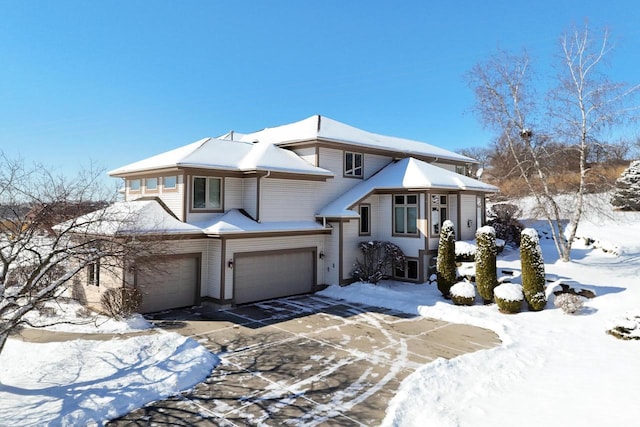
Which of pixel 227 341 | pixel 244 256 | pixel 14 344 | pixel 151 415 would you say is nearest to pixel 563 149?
pixel 244 256

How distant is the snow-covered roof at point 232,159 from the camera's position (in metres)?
14.5

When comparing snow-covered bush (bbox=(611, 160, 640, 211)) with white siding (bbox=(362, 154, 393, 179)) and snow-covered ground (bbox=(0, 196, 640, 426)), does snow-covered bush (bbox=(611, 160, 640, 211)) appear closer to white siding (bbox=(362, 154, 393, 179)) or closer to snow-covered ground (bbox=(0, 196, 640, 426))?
white siding (bbox=(362, 154, 393, 179))

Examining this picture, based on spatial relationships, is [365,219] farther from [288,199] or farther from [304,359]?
[304,359]

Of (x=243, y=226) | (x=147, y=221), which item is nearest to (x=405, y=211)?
(x=243, y=226)

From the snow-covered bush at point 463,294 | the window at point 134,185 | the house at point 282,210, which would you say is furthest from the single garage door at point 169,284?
the snow-covered bush at point 463,294

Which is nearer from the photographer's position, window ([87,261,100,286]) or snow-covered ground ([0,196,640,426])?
snow-covered ground ([0,196,640,426])

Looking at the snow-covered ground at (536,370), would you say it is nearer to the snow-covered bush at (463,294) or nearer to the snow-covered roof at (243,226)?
the snow-covered bush at (463,294)

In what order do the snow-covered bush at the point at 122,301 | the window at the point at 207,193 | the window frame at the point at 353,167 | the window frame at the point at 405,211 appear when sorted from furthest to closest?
1. the window frame at the point at 353,167
2. the window frame at the point at 405,211
3. the window at the point at 207,193
4. the snow-covered bush at the point at 122,301

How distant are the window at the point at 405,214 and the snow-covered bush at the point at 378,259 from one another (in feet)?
3.08

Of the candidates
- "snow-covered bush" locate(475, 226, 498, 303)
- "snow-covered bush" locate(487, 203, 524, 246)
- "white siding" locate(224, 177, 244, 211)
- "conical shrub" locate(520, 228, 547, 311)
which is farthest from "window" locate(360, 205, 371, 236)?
"snow-covered bush" locate(487, 203, 524, 246)

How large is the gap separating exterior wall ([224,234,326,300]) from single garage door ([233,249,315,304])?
0.22m

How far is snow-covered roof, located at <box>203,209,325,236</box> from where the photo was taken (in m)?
13.5

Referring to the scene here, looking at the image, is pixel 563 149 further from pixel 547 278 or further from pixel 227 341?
pixel 227 341

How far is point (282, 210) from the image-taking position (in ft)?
52.1
